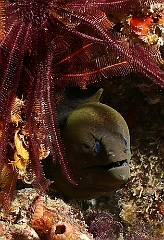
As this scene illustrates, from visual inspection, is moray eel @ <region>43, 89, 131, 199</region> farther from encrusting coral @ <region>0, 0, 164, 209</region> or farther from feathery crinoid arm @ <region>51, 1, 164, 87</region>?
feathery crinoid arm @ <region>51, 1, 164, 87</region>

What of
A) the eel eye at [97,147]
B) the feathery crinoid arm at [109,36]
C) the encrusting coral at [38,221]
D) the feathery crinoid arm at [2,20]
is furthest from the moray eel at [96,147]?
the feathery crinoid arm at [2,20]

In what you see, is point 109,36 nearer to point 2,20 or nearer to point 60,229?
point 2,20

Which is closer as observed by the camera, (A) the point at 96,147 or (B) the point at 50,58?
(B) the point at 50,58

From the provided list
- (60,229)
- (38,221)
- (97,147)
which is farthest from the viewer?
(97,147)

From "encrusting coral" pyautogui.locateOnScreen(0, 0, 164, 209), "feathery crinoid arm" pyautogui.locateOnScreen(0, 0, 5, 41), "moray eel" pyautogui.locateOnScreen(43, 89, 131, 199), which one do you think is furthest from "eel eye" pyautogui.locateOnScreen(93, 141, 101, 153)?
"feathery crinoid arm" pyautogui.locateOnScreen(0, 0, 5, 41)

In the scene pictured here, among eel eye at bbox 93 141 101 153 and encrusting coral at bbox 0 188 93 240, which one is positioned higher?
eel eye at bbox 93 141 101 153

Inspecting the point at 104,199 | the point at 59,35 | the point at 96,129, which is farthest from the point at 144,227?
the point at 59,35

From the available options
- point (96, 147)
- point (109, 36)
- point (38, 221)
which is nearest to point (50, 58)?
point (109, 36)

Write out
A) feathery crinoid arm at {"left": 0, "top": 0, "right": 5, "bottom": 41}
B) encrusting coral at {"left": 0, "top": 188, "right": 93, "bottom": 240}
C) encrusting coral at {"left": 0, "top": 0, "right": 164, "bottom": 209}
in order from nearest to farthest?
feathery crinoid arm at {"left": 0, "top": 0, "right": 5, "bottom": 41}
encrusting coral at {"left": 0, "top": 0, "right": 164, "bottom": 209}
encrusting coral at {"left": 0, "top": 188, "right": 93, "bottom": 240}
